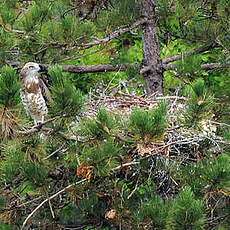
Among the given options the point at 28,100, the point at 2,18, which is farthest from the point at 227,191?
the point at 2,18

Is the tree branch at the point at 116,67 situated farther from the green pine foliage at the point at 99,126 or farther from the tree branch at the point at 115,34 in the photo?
the green pine foliage at the point at 99,126

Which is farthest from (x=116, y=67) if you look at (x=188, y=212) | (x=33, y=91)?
(x=188, y=212)

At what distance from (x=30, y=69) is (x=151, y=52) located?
94 centimetres

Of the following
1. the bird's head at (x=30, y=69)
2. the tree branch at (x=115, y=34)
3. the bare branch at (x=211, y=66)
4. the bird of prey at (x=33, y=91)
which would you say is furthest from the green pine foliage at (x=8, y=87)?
the bare branch at (x=211, y=66)

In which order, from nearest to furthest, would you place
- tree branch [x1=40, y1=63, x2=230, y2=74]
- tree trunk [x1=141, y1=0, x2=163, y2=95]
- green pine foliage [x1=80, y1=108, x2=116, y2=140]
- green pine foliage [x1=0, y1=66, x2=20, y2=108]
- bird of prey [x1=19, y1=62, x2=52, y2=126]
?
1. green pine foliage [x1=0, y1=66, x2=20, y2=108]
2. green pine foliage [x1=80, y1=108, x2=116, y2=140]
3. bird of prey [x1=19, y1=62, x2=52, y2=126]
4. tree branch [x1=40, y1=63, x2=230, y2=74]
5. tree trunk [x1=141, y1=0, x2=163, y2=95]

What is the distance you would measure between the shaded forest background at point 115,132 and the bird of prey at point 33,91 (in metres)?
0.20

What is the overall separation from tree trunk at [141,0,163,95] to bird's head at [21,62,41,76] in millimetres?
833

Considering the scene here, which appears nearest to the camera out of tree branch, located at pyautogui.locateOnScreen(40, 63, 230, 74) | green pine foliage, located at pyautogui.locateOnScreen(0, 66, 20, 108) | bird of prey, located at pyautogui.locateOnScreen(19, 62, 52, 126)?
green pine foliage, located at pyautogui.locateOnScreen(0, 66, 20, 108)

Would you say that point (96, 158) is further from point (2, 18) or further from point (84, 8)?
point (84, 8)

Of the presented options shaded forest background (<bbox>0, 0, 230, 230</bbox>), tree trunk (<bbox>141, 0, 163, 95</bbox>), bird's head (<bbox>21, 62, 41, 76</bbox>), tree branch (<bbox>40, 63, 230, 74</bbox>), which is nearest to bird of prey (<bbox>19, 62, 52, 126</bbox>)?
bird's head (<bbox>21, 62, 41, 76</bbox>)

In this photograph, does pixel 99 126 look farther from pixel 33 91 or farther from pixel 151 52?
pixel 151 52

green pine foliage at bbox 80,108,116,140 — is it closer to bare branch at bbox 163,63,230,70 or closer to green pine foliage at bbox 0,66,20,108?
green pine foliage at bbox 0,66,20,108

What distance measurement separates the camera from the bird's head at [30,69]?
12.5ft

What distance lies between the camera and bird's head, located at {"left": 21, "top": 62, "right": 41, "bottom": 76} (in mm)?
3797
